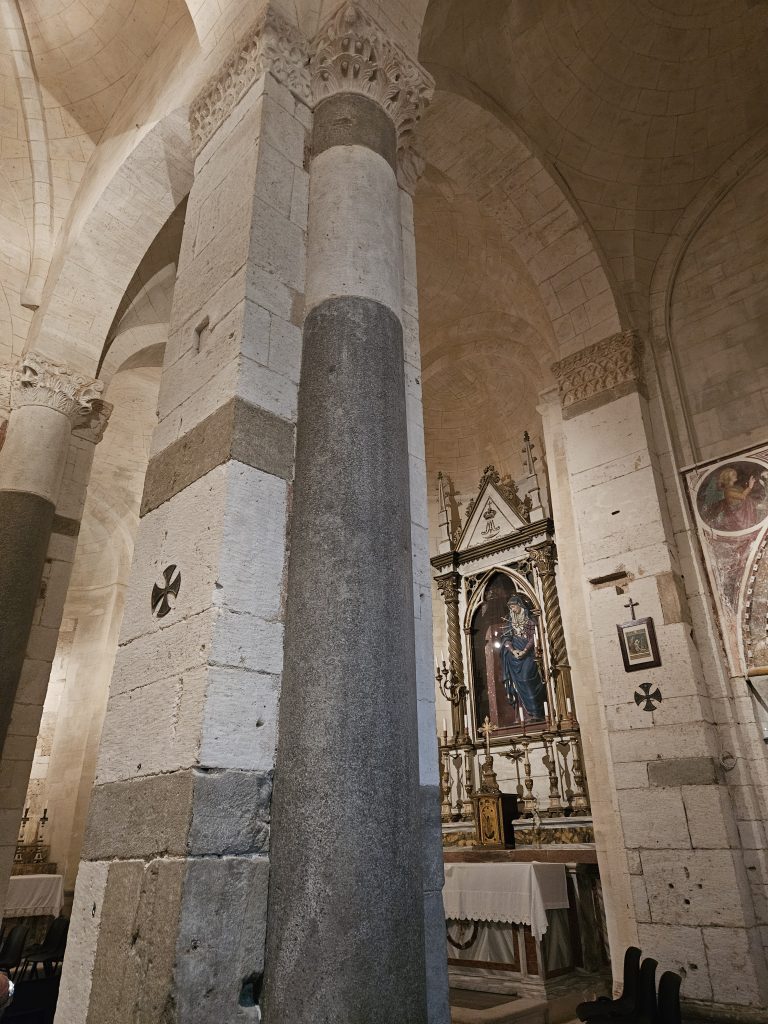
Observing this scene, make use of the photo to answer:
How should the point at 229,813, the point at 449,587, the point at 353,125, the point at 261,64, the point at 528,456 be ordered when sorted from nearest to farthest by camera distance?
the point at 229,813 → the point at 353,125 → the point at 261,64 → the point at 528,456 → the point at 449,587

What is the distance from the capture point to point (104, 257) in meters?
6.58

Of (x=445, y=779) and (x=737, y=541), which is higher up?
(x=737, y=541)

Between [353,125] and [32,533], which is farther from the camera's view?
[32,533]

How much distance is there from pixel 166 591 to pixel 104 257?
5.31m

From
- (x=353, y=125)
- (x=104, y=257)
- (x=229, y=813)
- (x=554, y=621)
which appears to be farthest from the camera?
(x=554, y=621)

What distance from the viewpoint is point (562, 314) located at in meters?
7.44

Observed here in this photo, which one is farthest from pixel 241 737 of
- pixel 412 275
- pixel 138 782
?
pixel 412 275

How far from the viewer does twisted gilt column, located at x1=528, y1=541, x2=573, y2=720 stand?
8.52 m

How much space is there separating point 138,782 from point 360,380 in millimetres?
1655

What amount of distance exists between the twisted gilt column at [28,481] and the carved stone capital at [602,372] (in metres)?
4.76

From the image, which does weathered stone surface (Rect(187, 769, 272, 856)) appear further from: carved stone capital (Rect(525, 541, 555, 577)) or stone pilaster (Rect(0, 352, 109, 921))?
carved stone capital (Rect(525, 541, 555, 577))

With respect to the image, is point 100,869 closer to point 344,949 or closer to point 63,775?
point 344,949

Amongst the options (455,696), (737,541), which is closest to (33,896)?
(455,696)

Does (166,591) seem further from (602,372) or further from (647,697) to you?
(602,372)
